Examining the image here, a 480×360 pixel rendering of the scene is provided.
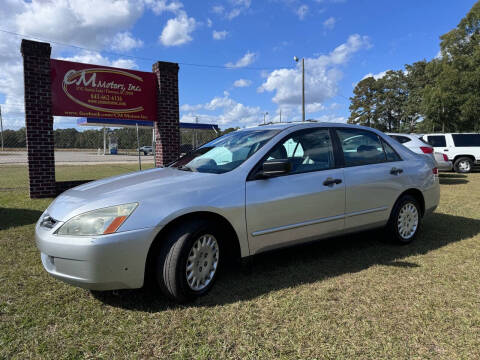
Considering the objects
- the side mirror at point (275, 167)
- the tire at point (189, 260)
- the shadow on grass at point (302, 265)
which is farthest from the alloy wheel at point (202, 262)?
the side mirror at point (275, 167)

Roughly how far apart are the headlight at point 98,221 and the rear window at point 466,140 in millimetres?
16530

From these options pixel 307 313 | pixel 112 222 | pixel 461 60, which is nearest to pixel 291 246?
pixel 307 313

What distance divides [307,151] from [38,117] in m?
6.65

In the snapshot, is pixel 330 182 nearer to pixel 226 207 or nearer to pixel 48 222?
pixel 226 207

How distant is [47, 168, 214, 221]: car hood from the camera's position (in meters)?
2.63

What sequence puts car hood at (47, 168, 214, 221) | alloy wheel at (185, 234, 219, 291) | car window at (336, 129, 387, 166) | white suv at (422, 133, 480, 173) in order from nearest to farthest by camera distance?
car hood at (47, 168, 214, 221), alloy wheel at (185, 234, 219, 291), car window at (336, 129, 387, 166), white suv at (422, 133, 480, 173)

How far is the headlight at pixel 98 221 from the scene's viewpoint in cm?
249

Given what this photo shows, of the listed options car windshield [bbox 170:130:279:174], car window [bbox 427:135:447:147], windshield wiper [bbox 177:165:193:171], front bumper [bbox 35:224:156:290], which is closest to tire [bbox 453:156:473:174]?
car window [bbox 427:135:447:147]

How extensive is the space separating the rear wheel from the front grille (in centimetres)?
1681

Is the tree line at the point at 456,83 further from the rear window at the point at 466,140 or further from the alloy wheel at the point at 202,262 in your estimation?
the alloy wheel at the point at 202,262

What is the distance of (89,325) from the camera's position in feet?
8.18

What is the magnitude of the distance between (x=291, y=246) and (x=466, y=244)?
8.52ft

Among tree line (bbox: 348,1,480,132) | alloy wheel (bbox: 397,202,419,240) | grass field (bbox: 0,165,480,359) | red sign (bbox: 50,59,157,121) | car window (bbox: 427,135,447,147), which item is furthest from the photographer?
tree line (bbox: 348,1,480,132)

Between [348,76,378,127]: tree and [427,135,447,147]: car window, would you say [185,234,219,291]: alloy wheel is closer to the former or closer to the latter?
A: [427,135,447,147]: car window
